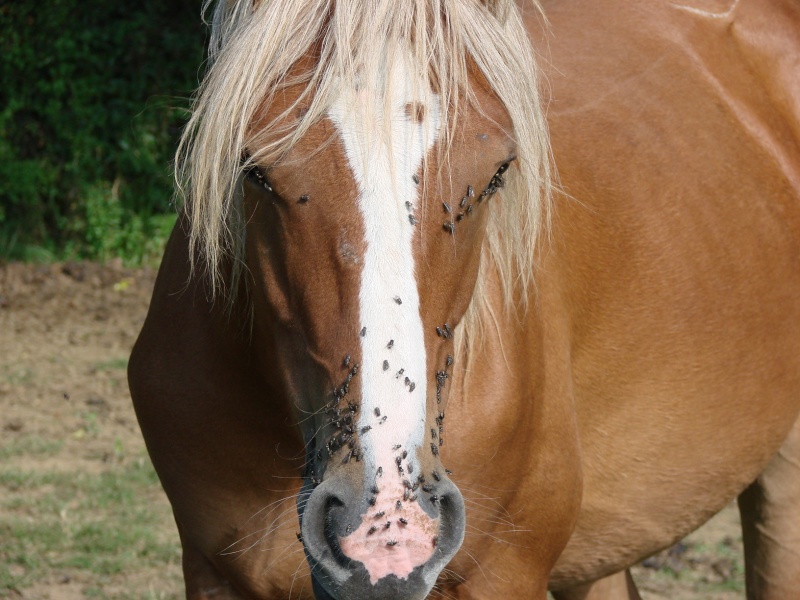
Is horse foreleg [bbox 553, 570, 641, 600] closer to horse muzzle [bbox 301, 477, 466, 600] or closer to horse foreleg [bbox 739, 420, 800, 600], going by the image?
horse foreleg [bbox 739, 420, 800, 600]

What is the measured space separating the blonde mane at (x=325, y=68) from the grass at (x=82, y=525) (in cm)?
237

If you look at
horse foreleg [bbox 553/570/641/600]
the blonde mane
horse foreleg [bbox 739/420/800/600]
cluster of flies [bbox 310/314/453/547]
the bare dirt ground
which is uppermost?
the blonde mane

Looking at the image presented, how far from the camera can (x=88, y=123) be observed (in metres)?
8.82

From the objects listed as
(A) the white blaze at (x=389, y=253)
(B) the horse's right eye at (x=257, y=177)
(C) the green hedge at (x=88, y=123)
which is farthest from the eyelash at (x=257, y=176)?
(C) the green hedge at (x=88, y=123)

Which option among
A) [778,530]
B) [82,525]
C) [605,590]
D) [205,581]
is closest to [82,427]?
[82,525]

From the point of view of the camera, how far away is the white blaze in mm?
1703

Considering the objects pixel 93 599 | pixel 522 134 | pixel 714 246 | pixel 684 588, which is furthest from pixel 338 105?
pixel 684 588

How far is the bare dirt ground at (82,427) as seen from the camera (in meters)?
4.20

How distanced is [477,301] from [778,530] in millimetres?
1678

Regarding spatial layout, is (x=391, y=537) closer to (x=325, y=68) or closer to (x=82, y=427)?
(x=325, y=68)

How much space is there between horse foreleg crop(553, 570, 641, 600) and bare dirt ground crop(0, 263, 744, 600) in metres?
0.78

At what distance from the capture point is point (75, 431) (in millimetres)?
5668

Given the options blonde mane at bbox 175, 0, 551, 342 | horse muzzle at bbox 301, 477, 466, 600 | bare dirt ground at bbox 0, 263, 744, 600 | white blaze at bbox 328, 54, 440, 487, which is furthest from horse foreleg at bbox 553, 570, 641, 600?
white blaze at bbox 328, 54, 440, 487

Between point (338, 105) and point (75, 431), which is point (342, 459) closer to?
point (338, 105)
